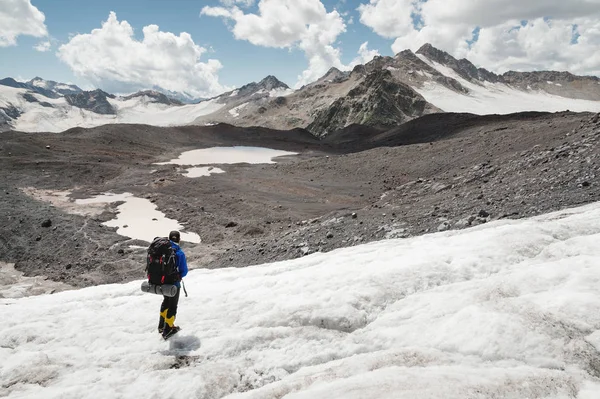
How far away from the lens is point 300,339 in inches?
308

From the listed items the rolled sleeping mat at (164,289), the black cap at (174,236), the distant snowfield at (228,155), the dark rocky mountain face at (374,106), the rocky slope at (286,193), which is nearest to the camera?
the rolled sleeping mat at (164,289)

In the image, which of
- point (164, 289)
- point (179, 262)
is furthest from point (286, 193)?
point (164, 289)

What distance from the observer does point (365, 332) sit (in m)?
7.65

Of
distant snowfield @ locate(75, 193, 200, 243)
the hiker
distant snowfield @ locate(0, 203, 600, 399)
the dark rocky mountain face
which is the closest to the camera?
distant snowfield @ locate(0, 203, 600, 399)

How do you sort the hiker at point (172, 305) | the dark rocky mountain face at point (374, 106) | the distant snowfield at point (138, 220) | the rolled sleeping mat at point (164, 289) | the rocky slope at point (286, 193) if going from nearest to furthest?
1. the rolled sleeping mat at point (164, 289)
2. the hiker at point (172, 305)
3. the rocky slope at point (286, 193)
4. the distant snowfield at point (138, 220)
5. the dark rocky mountain face at point (374, 106)

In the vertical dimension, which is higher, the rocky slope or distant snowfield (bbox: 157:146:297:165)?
distant snowfield (bbox: 157:146:297:165)

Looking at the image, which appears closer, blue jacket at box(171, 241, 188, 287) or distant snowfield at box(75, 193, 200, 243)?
blue jacket at box(171, 241, 188, 287)

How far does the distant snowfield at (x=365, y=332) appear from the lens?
5.96 metres

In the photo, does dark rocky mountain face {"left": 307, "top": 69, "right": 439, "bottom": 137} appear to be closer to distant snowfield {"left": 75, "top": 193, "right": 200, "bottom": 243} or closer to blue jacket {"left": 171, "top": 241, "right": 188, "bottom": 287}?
distant snowfield {"left": 75, "top": 193, "right": 200, "bottom": 243}

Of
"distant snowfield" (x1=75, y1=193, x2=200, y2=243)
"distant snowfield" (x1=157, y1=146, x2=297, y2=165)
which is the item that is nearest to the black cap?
"distant snowfield" (x1=75, y1=193, x2=200, y2=243)

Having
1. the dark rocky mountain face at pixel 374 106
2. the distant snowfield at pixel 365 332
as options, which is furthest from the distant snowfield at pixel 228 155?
the dark rocky mountain face at pixel 374 106

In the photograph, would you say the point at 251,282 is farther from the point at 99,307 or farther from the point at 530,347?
the point at 530,347

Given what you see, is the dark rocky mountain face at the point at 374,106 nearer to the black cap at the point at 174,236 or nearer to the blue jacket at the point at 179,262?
the black cap at the point at 174,236

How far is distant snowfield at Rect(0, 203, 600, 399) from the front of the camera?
235 inches
